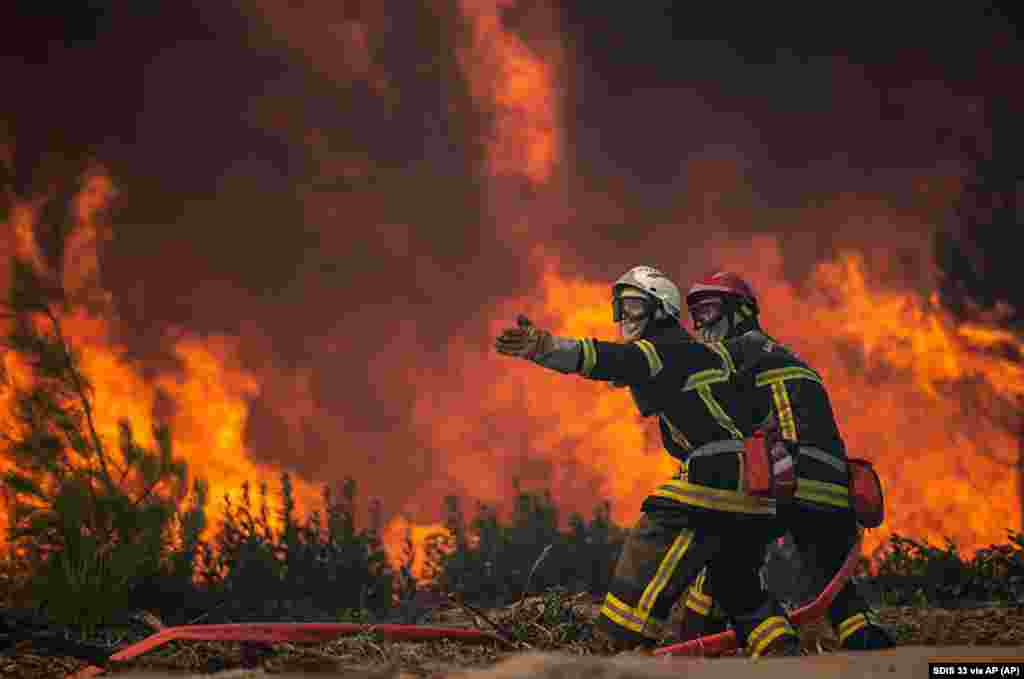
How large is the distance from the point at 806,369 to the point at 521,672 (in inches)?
150

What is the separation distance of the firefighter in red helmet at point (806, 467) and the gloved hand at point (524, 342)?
133 centimetres

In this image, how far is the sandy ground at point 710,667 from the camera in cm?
423

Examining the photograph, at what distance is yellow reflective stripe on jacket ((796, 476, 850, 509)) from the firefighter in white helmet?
0.39 metres

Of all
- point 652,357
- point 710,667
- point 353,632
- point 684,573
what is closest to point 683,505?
point 684,573

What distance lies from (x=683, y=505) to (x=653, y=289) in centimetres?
135

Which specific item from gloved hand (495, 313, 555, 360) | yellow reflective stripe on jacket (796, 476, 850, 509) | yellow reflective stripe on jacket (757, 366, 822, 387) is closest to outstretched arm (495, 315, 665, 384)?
gloved hand (495, 313, 555, 360)

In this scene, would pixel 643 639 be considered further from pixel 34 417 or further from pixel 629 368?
pixel 34 417

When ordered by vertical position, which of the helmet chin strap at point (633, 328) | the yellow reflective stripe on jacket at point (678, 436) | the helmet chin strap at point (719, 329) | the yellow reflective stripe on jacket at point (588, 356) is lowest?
the yellow reflective stripe on jacket at point (678, 436)

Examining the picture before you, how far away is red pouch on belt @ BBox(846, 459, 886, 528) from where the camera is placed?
7.11m

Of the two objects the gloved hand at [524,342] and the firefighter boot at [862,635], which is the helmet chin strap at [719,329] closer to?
the gloved hand at [524,342]

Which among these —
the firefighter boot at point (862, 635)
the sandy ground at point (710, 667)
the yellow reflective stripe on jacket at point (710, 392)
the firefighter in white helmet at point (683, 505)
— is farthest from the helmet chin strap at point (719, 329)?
the sandy ground at point (710, 667)

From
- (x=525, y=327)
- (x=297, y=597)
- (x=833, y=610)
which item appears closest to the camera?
(x=525, y=327)

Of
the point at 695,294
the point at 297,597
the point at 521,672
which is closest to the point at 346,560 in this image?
the point at 297,597

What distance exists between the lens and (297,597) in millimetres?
11625
